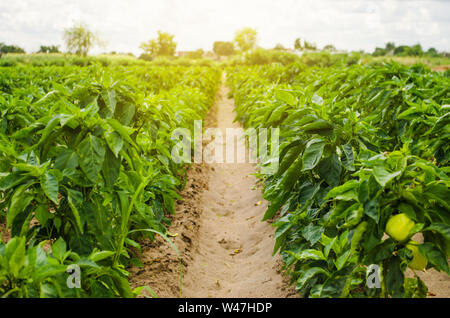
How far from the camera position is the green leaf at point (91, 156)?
1879mm

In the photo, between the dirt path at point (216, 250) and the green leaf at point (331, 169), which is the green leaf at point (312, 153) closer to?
the green leaf at point (331, 169)

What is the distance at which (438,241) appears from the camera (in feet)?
5.57

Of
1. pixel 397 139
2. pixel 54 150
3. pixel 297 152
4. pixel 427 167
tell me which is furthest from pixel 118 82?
pixel 397 139

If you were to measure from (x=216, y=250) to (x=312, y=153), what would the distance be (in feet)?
7.66

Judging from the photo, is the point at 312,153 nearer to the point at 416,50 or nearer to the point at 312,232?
the point at 312,232

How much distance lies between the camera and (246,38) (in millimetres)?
91812

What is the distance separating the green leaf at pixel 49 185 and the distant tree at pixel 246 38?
93.1 m

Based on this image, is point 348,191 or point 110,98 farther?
point 110,98

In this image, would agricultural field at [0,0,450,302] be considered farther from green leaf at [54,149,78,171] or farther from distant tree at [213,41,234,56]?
distant tree at [213,41,234,56]

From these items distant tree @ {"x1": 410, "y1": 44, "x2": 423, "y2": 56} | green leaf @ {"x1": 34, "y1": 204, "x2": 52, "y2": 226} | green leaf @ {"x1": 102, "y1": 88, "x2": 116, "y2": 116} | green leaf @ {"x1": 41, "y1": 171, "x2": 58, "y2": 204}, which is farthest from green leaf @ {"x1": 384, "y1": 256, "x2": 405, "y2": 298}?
distant tree @ {"x1": 410, "y1": 44, "x2": 423, "y2": 56}

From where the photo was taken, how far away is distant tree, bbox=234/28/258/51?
9150 centimetres
